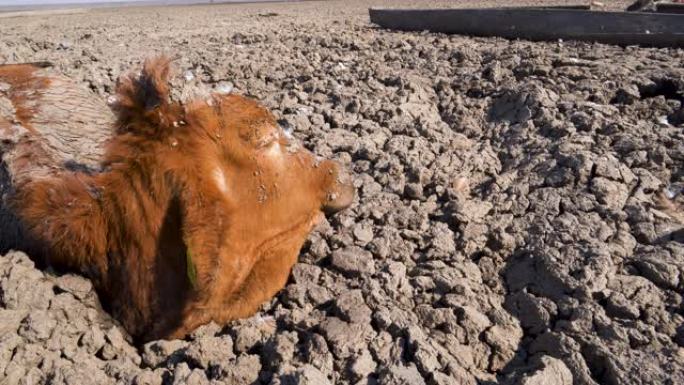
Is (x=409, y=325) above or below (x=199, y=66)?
below

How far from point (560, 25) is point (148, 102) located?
17.0 ft

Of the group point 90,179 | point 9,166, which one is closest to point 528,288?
point 90,179

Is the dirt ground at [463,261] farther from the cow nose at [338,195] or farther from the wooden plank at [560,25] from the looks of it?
the wooden plank at [560,25]

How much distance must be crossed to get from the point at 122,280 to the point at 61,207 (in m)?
0.43

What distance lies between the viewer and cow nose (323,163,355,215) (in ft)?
10.6

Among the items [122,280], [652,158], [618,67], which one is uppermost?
[618,67]

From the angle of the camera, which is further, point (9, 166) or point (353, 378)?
point (9, 166)

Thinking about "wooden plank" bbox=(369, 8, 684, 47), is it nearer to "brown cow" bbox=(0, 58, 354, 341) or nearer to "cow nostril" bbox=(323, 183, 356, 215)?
"cow nostril" bbox=(323, 183, 356, 215)

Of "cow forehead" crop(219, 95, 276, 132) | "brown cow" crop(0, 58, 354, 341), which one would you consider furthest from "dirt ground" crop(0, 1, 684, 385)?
"cow forehead" crop(219, 95, 276, 132)

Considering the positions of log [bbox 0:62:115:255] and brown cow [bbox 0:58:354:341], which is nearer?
brown cow [bbox 0:58:354:341]

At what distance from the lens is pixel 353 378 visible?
250 centimetres

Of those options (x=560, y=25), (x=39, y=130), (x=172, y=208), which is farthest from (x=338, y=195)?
(x=560, y=25)

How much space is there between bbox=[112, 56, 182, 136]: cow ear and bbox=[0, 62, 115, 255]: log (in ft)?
0.98

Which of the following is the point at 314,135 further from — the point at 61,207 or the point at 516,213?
the point at 61,207
